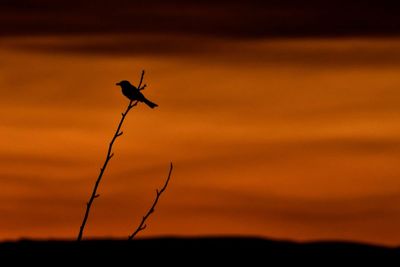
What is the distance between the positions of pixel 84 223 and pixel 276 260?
338 centimetres

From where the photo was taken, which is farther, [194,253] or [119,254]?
[194,253]

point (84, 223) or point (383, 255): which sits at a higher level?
point (383, 255)

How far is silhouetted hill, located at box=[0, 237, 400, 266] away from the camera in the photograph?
8.09 m

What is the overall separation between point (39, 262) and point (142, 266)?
0.94 m

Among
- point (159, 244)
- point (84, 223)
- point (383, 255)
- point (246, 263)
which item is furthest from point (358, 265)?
point (84, 223)

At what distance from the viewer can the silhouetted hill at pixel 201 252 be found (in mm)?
8094

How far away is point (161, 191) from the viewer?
6.78 meters

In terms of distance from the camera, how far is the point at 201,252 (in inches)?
368

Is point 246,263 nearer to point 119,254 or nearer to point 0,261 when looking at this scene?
point 119,254

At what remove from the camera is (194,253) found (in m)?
9.34

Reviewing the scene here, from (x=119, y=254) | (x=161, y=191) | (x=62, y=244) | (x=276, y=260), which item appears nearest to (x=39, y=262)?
(x=62, y=244)

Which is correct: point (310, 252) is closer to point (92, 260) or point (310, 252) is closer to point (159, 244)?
point (159, 244)

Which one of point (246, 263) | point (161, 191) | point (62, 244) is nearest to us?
point (161, 191)

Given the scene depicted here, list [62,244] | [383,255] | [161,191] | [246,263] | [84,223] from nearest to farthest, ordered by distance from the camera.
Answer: [84,223] < [161,191] < [62,244] < [246,263] < [383,255]
